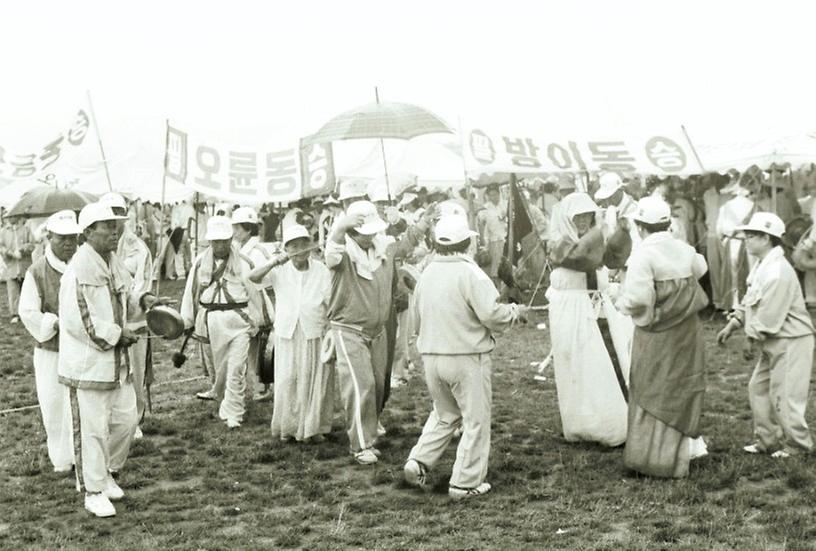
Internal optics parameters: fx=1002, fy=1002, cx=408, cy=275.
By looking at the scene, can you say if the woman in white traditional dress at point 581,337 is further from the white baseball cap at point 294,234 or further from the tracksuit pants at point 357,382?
the white baseball cap at point 294,234

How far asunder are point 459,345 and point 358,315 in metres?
1.41

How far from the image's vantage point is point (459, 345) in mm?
6598

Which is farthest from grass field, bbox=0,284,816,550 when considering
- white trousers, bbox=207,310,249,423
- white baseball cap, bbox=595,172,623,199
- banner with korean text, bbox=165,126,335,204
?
white baseball cap, bbox=595,172,623,199

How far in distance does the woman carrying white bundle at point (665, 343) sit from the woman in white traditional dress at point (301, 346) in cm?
276

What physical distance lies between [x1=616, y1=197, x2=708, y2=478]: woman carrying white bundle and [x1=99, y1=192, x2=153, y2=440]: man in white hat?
3369mm

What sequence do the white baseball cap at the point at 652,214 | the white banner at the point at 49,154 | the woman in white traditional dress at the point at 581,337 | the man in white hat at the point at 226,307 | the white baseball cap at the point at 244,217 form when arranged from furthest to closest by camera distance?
the white banner at the point at 49,154
the white baseball cap at the point at 244,217
the man in white hat at the point at 226,307
the woman in white traditional dress at the point at 581,337
the white baseball cap at the point at 652,214

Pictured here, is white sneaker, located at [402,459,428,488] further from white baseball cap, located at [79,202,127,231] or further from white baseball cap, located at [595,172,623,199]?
white baseball cap, located at [595,172,623,199]

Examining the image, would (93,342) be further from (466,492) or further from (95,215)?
(466,492)

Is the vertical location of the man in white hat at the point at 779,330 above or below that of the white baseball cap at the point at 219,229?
below

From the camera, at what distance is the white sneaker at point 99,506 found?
640 centimetres

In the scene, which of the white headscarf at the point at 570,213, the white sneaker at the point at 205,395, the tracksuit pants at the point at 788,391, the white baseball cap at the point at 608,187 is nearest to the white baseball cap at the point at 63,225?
the white sneaker at the point at 205,395

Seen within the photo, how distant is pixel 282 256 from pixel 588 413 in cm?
277

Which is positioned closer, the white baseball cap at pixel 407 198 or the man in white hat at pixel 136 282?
the man in white hat at pixel 136 282

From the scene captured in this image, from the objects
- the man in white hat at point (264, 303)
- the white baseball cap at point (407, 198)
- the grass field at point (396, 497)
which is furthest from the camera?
the white baseball cap at point (407, 198)
